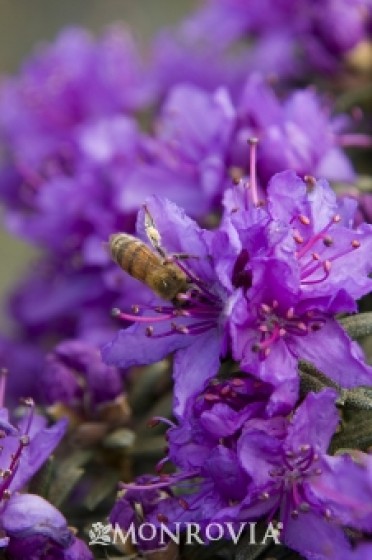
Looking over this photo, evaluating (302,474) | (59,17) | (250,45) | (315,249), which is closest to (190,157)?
(315,249)

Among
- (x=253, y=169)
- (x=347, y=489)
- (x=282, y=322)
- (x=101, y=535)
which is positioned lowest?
(x=101, y=535)

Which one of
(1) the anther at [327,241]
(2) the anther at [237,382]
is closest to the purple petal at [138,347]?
(2) the anther at [237,382]

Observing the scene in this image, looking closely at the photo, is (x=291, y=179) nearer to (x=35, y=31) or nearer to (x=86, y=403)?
(x=86, y=403)

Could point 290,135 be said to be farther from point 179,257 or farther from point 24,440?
point 24,440

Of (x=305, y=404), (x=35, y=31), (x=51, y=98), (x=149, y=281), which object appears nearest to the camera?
(x=305, y=404)

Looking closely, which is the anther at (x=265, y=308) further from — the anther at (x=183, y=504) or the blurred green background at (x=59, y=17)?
the blurred green background at (x=59, y=17)

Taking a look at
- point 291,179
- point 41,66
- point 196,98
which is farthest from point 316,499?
point 41,66
